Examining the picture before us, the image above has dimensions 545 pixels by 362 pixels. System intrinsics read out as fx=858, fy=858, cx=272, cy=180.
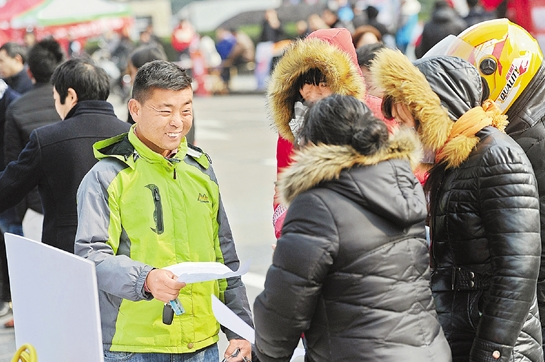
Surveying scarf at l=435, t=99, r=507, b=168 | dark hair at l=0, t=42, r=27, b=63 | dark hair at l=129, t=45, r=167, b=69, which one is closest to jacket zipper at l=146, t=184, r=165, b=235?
scarf at l=435, t=99, r=507, b=168

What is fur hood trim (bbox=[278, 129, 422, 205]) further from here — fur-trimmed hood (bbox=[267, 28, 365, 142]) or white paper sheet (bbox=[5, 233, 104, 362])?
fur-trimmed hood (bbox=[267, 28, 365, 142])

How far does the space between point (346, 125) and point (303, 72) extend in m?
1.49

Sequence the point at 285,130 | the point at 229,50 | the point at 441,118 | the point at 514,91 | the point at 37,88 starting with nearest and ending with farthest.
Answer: the point at 441,118 → the point at 514,91 → the point at 285,130 → the point at 37,88 → the point at 229,50

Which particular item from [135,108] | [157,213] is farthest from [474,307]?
[135,108]

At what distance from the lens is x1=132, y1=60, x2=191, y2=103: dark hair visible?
3.19m

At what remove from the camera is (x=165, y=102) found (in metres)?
3.20

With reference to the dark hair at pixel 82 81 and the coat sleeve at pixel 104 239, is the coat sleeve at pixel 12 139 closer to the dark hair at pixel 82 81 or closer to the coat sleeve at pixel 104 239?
the dark hair at pixel 82 81

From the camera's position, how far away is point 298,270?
7.98 feet

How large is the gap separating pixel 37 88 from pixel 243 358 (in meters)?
3.67

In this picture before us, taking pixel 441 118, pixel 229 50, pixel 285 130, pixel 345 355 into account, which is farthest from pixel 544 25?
pixel 229 50

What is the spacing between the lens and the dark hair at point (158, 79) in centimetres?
319

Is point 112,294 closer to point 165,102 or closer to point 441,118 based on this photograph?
point 165,102

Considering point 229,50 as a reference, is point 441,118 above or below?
above

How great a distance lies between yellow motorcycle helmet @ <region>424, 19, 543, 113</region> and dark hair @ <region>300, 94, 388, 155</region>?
1135 millimetres
